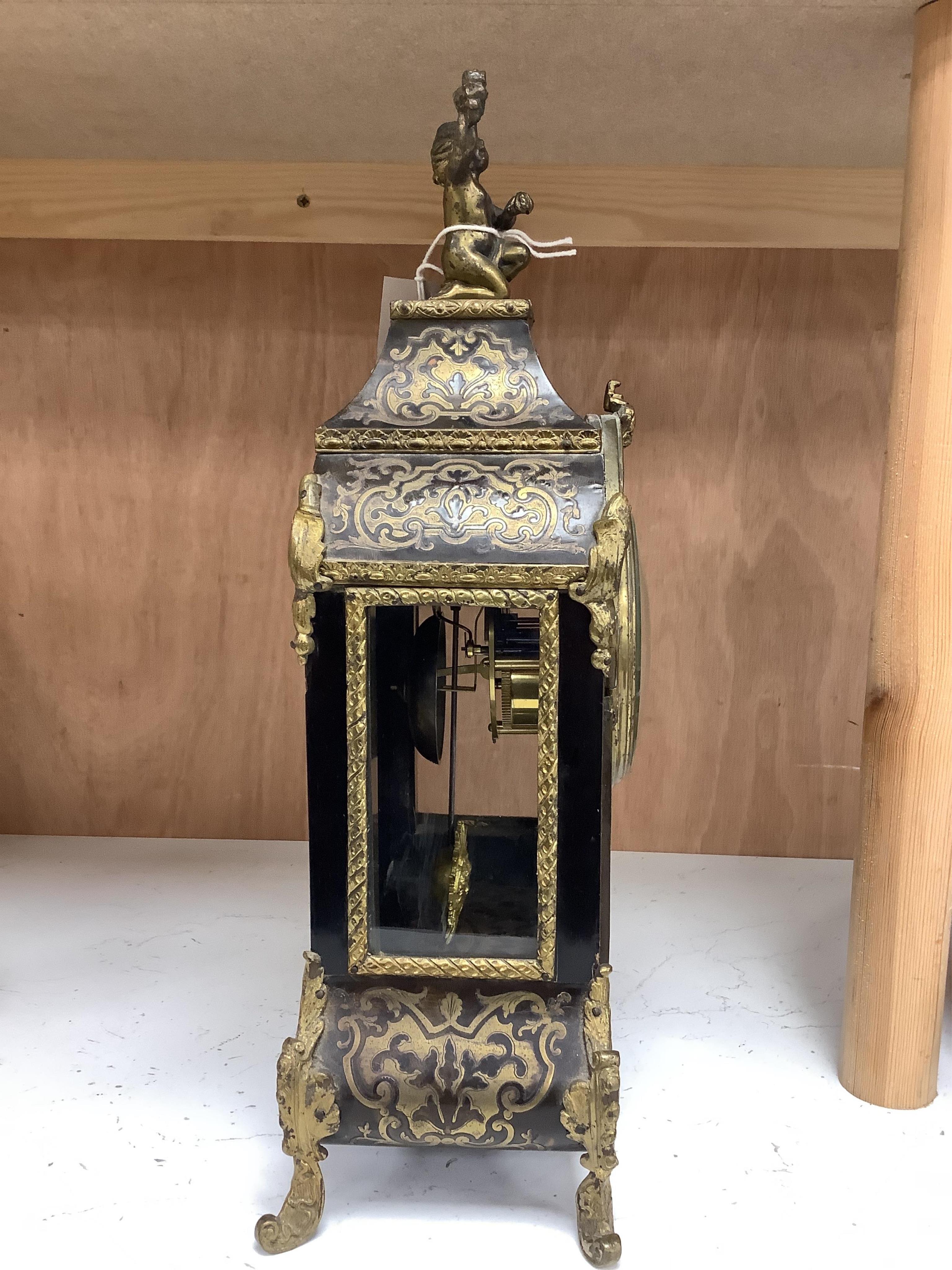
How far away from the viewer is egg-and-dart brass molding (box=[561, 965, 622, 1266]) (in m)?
1.05

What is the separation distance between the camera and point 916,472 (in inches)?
48.7

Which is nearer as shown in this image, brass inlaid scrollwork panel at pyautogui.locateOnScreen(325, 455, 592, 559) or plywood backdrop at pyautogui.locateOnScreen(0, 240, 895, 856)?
brass inlaid scrollwork panel at pyautogui.locateOnScreen(325, 455, 592, 559)

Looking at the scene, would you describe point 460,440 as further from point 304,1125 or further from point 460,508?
point 304,1125

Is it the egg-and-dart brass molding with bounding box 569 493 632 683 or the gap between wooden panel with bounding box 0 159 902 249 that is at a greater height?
the gap between wooden panel with bounding box 0 159 902 249

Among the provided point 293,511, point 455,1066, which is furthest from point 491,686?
point 293,511

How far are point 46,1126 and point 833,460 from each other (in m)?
1.62

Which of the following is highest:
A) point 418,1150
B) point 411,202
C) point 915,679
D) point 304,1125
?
point 411,202

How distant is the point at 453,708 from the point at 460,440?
329 millimetres

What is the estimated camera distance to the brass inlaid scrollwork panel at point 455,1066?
1.08 meters

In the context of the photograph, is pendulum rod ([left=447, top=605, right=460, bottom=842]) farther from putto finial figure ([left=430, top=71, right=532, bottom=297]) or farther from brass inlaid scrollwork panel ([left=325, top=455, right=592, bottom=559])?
putto finial figure ([left=430, top=71, right=532, bottom=297])

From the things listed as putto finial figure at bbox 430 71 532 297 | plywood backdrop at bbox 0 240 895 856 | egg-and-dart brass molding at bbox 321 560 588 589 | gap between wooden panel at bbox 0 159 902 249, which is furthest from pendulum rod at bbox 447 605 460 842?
gap between wooden panel at bbox 0 159 902 249

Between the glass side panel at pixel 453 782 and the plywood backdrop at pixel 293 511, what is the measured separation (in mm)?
813

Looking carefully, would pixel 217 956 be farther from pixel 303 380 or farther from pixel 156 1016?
pixel 303 380

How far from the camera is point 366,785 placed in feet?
3.59
